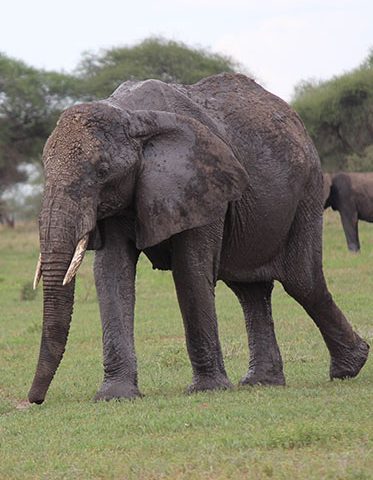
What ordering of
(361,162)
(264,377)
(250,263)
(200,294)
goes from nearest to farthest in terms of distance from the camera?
(200,294)
(250,263)
(264,377)
(361,162)

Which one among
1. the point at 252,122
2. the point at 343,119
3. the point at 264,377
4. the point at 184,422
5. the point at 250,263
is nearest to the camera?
the point at 184,422

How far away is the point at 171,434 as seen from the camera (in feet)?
21.1

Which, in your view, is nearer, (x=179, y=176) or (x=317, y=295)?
(x=179, y=176)

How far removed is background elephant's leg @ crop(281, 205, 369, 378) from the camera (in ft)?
28.9

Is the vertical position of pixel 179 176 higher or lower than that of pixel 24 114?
lower

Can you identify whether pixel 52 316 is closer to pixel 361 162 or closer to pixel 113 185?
pixel 113 185

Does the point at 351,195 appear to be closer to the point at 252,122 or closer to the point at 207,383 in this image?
the point at 252,122

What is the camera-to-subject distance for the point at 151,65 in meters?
40.7

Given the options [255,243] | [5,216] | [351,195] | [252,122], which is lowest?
[255,243]

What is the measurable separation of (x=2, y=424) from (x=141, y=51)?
34205 mm

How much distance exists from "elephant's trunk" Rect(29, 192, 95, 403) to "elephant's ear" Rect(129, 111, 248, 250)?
46 cm

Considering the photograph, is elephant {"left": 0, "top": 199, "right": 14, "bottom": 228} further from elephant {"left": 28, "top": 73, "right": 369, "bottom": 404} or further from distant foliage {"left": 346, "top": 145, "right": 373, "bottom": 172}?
elephant {"left": 28, "top": 73, "right": 369, "bottom": 404}

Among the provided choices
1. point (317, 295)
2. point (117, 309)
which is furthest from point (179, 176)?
point (317, 295)

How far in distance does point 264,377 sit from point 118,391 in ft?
4.10
